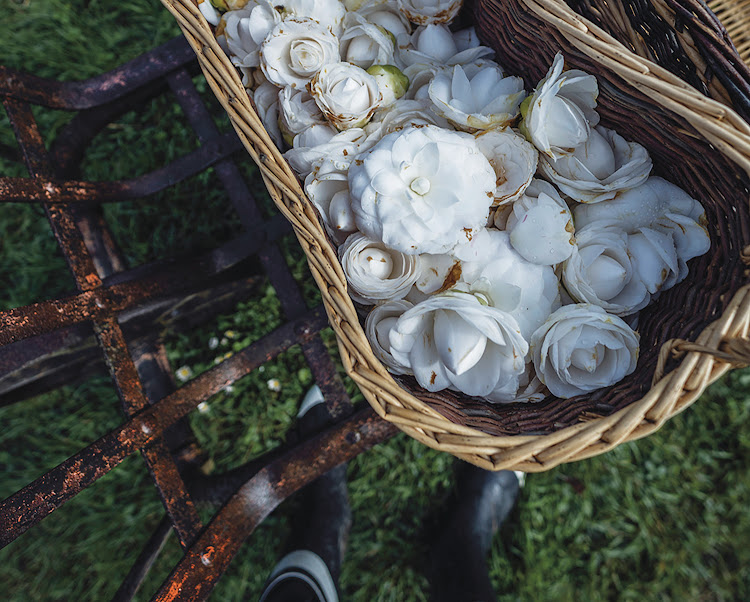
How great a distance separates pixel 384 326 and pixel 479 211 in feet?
0.83

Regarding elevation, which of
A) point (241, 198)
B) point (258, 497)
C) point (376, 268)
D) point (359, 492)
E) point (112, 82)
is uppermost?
point (112, 82)

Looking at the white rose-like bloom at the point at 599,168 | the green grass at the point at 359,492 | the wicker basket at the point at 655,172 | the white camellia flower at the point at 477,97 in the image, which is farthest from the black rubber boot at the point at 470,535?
the white camellia flower at the point at 477,97

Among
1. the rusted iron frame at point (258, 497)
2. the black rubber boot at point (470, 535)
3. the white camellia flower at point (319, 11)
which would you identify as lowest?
the black rubber boot at point (470, 535)

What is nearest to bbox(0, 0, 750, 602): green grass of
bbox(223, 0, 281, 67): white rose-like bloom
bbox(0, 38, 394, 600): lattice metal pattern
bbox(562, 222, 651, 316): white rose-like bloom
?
bbox(0, 38, 394, 600): lattice metal pattern

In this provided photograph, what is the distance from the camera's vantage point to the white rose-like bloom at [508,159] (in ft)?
2.84

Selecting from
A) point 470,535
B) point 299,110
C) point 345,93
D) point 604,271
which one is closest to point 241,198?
point 299,110

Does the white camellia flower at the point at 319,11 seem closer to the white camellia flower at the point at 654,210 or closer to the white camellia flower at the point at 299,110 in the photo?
the white camellia flower at the point at 299,110

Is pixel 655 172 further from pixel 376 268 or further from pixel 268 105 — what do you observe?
pixel 268 105

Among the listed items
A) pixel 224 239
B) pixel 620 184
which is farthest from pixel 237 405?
pixel 620 184

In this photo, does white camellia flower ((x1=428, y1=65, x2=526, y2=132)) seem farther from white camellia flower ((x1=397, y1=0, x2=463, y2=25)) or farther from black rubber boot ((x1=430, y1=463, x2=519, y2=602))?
black rubber boot ((x1=430, y1=463, x2=519, y2=602))

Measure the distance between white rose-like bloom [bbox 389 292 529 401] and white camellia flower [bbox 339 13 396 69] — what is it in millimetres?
503

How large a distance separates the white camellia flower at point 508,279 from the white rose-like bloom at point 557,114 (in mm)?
182

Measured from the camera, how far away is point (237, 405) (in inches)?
69.8

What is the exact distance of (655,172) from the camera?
95 cm
